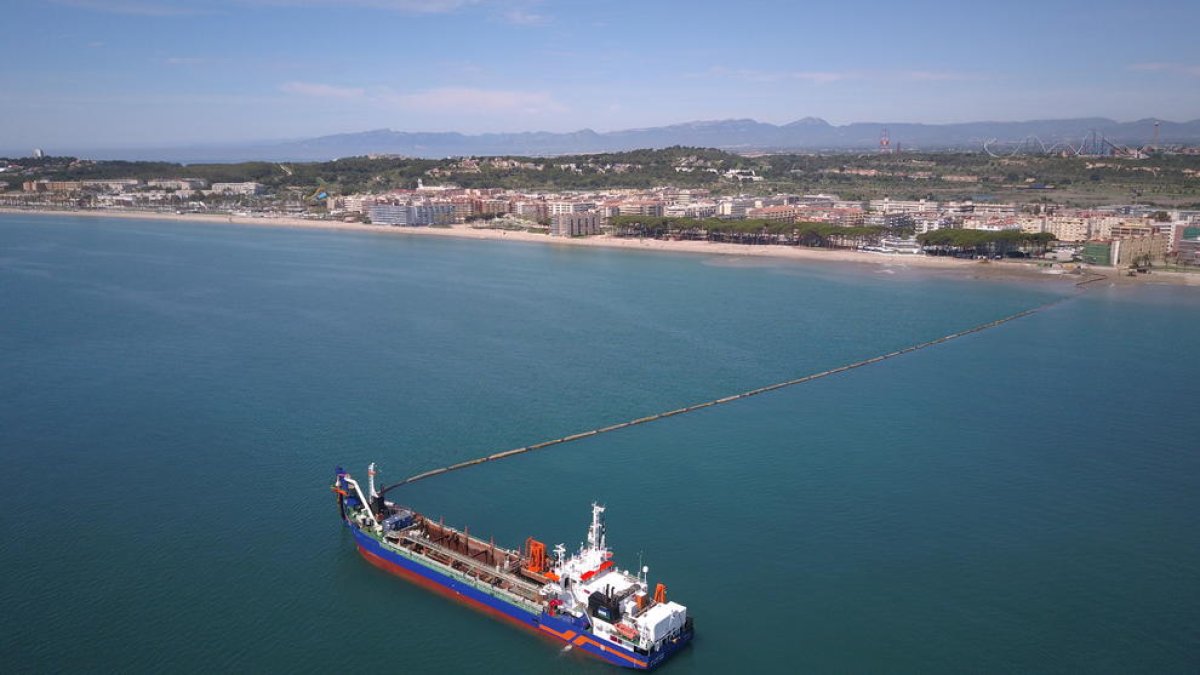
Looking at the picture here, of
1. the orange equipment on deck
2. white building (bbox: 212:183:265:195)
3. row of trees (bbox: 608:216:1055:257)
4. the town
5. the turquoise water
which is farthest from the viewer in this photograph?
white building (bbox: 212:183:265:195)

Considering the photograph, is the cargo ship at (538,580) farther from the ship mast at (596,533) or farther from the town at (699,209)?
the town at (699,209)

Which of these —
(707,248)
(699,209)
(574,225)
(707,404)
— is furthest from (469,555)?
(699,209)

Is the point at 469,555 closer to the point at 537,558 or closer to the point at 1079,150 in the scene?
the point at 537,558

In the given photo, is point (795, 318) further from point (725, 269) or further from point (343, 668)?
point (343, 668)

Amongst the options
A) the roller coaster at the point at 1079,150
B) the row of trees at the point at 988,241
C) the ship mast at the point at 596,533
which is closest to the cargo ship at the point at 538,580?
the ship mast at the point at 596,533

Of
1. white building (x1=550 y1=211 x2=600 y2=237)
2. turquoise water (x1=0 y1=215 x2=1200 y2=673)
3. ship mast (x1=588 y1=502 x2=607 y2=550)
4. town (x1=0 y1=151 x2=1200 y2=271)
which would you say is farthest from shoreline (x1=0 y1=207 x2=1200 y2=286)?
ship mast (x1=588 y1=502 x2=607 y2=550)

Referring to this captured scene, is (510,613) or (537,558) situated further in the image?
(537,558)

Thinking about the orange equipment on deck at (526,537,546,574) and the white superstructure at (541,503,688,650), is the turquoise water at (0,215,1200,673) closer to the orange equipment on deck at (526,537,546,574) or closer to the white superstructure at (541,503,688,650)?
the white superstructure at (541,503,688,650)

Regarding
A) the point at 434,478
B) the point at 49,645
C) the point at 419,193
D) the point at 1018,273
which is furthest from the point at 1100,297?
the point at 419,193
